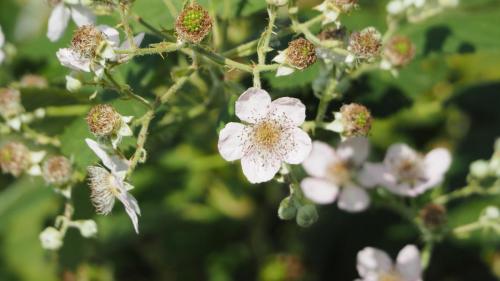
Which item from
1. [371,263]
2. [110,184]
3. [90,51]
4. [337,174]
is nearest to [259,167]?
[110,184]

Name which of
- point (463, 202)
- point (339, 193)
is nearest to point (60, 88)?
point (339, 193)

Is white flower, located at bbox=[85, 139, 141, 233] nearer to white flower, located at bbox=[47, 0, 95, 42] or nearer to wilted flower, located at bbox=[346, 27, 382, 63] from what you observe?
white flower, located at bbox=[47, 0, 95, 42]

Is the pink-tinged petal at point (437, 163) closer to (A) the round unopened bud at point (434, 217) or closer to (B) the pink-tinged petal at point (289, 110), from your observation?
(A) the round unopened bud at point (434, 217)

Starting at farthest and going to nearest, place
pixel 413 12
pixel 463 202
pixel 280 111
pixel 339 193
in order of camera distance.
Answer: pixel 463 202 → pixel 339 193 → pixel 413 12 → pixel 280 111

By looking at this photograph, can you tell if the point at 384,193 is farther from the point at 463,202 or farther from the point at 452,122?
the point at 452,122

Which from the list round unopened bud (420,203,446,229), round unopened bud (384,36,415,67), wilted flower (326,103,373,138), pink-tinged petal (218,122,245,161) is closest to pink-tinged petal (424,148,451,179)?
round unopened bud (420,203,446,229)

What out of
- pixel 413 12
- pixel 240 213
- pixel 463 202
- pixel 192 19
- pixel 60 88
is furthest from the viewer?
pixel 240 213

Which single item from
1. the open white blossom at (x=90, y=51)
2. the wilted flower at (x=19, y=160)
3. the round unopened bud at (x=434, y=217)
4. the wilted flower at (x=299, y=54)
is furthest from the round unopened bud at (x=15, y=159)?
the round unopened bud at (x=434, y=217)
